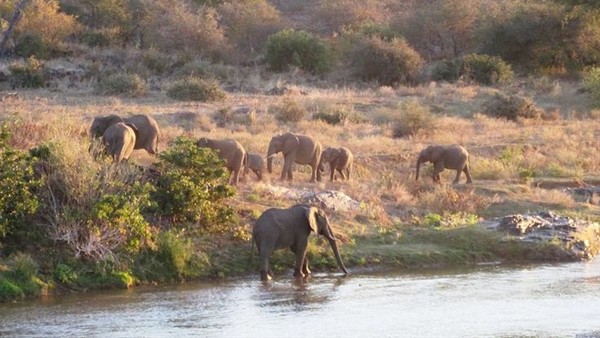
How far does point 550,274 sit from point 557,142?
54.1 feet

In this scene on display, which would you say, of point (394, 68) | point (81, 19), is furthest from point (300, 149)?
point (81, 19)

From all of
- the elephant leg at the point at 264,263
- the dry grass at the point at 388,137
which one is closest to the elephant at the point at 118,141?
the dry grass at the point at 388,137

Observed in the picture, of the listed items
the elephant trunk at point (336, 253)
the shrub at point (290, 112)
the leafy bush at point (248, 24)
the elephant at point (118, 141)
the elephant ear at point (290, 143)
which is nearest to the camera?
the elephant trunk at point (336, 253)

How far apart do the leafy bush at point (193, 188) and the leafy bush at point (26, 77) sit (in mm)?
29409

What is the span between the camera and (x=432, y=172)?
98.1 ft

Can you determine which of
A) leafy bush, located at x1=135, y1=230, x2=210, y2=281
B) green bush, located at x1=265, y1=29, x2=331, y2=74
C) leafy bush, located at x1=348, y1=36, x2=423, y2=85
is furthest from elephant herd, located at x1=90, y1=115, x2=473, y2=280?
green bush, located at x1=265, y1=29, x2=331, y2=74

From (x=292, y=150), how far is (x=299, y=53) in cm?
3268

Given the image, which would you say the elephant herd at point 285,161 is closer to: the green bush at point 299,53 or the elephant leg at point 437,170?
the elephant leg at point 437,170

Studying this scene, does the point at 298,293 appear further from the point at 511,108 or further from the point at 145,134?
the point at 511,108

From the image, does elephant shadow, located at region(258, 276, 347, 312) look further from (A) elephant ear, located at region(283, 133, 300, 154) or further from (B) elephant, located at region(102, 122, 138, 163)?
(A) elephant ear, located at region(283, 133, 300, 154)

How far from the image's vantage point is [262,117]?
38938mm

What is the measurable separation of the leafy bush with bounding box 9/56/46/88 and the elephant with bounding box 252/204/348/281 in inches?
1235

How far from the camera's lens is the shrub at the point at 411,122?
37469 mm

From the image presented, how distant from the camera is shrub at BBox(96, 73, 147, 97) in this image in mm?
46031
